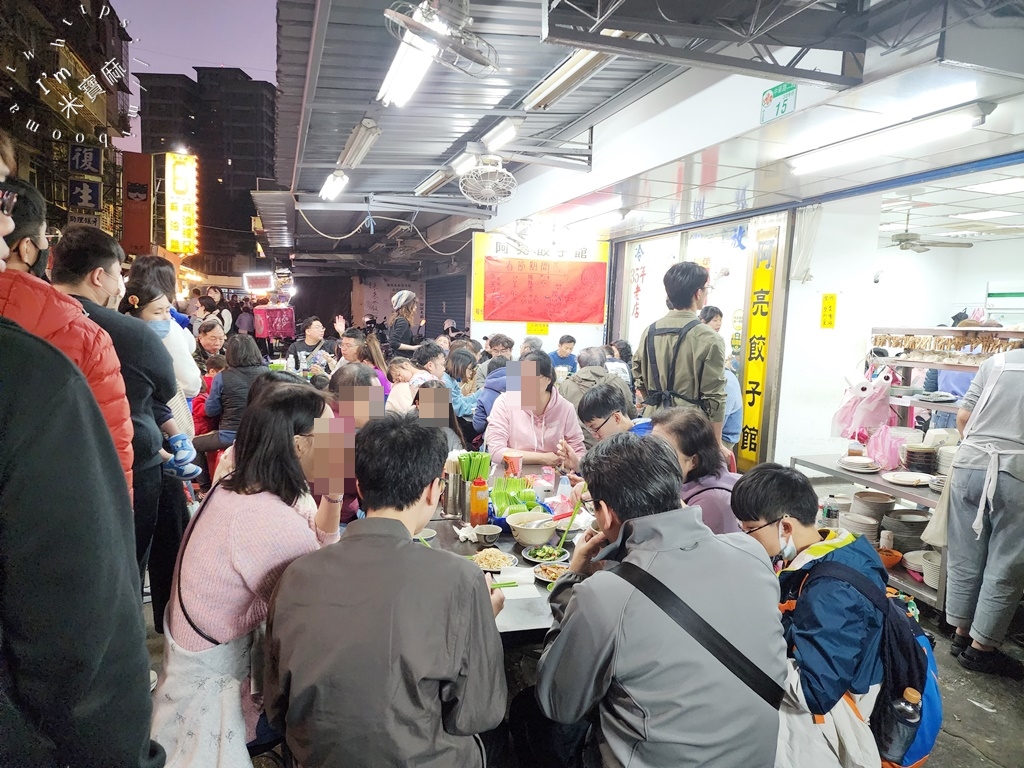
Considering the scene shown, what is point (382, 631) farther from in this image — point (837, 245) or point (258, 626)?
point (837, 245)

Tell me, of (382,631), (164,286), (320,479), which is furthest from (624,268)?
(382,631)

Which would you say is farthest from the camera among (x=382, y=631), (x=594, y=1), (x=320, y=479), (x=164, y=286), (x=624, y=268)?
(x=624, y=268)

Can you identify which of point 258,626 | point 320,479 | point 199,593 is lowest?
point 258,626

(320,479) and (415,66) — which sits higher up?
(415,66)

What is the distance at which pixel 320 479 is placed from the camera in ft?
7.43

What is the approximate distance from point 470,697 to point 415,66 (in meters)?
3.80

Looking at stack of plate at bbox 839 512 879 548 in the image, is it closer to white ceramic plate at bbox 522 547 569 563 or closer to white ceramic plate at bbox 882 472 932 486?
white ceramic plate at bbox 882 472 932 486

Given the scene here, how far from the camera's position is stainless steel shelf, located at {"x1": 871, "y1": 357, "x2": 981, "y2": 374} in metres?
4.89

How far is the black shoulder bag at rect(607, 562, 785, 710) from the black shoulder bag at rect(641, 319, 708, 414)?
2.73 metres

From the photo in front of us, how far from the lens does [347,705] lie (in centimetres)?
149

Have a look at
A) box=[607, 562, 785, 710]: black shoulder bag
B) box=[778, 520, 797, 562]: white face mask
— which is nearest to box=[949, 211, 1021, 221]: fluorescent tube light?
box=[778, 520, 797, 562]: white face mask

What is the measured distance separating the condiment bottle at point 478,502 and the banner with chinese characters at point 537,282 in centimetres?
607

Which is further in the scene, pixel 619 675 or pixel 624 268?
pixel 624 268

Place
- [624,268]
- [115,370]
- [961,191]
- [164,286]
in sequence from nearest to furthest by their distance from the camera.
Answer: [115,370]
[164,286]
[961,191]
[624,268]
